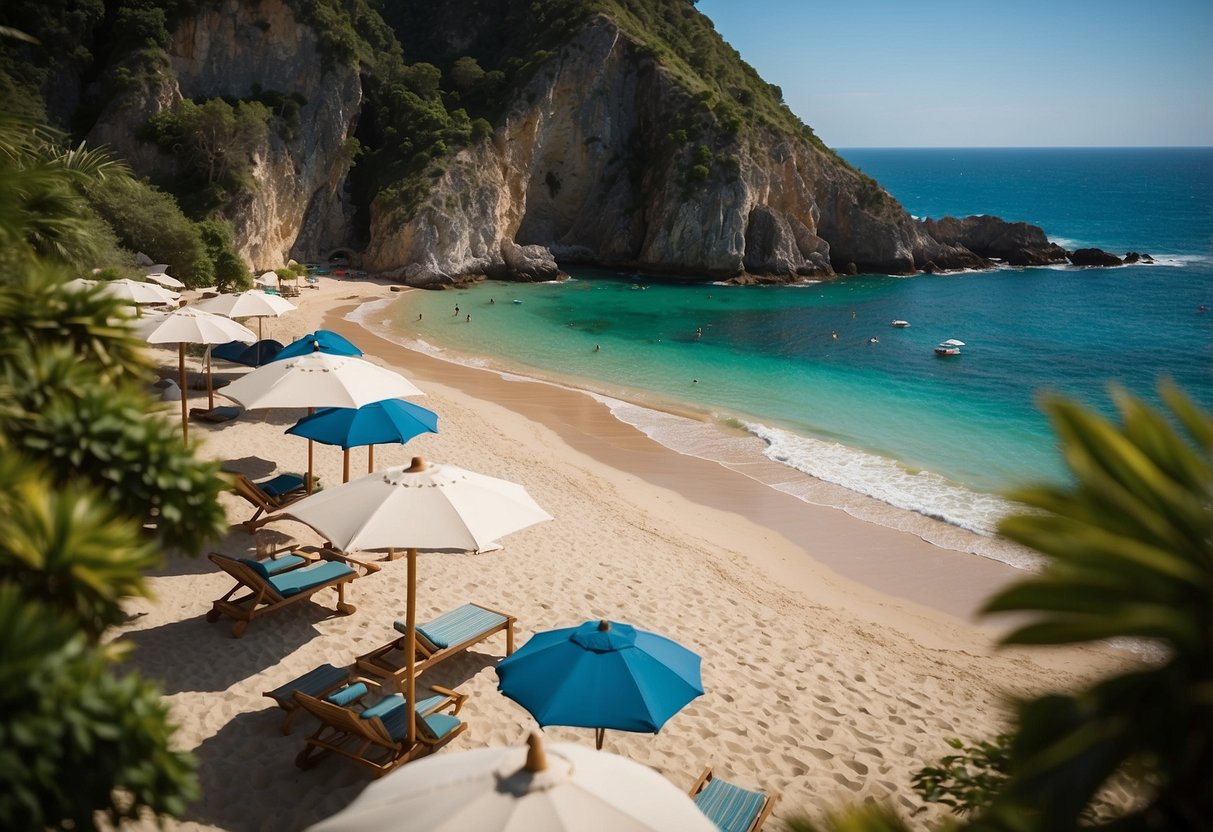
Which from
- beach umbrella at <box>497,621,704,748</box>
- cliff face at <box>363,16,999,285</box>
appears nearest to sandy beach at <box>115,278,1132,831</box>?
beach umbrella at <box>497,621,704,748</box>

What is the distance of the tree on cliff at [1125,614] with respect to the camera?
1.95 metres

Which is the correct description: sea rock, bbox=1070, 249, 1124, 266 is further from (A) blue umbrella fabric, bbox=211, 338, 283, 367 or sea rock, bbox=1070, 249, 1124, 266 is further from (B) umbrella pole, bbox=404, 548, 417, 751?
(B) umbrella pole, bbox=404, 548, 417, 751

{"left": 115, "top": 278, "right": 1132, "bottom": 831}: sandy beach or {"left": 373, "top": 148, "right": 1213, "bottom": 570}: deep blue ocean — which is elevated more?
{"left": 373, "top": 148, "right": 1213, "bottom": 570}: deep blue ocean

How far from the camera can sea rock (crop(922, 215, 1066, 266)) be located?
222ft

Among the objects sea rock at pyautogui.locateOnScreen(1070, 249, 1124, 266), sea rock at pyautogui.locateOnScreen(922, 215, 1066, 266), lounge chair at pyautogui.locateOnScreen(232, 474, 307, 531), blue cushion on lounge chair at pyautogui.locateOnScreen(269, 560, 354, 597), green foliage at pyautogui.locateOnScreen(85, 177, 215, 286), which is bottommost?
blue cushion on lounge chair at pyautogui.locateOnScreen(269, 560, 354, 597)

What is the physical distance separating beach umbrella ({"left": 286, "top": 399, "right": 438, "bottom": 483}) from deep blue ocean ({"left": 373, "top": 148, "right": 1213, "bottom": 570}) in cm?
765

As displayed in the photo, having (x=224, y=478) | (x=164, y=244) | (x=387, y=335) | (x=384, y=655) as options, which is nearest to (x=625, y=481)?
(x=384, y=655)

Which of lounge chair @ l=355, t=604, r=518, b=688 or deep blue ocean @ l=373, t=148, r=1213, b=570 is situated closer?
lounge chair @ l=355, t=604, r=518, b=688

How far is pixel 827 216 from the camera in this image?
205 ft

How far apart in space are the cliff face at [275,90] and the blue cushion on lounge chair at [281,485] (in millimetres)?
33494

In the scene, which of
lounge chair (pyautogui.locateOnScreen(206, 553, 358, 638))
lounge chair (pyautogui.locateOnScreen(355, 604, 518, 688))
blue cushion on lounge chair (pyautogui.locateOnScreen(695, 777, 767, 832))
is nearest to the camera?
blue cushion on lounge chair (pyautogui.locateOnScreen(695, 777, 767, 832))

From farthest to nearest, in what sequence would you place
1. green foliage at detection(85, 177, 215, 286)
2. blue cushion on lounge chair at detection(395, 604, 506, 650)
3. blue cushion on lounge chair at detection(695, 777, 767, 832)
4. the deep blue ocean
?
1. green foliage at detection(85, 177, 215, 286)
2. the deep blue ocean
3. blue cushion on lounge chair at detection(395, 604, 506, 650)
4. blue cushion on lounge chair at detection(695, 777, 767, 832)

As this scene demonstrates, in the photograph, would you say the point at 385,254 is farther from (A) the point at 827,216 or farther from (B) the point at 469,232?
(A) the point at 827,216

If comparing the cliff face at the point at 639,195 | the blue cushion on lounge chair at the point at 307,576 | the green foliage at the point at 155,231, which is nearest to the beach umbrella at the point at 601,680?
the blue cushion on lounge chair at the point at 307,576
